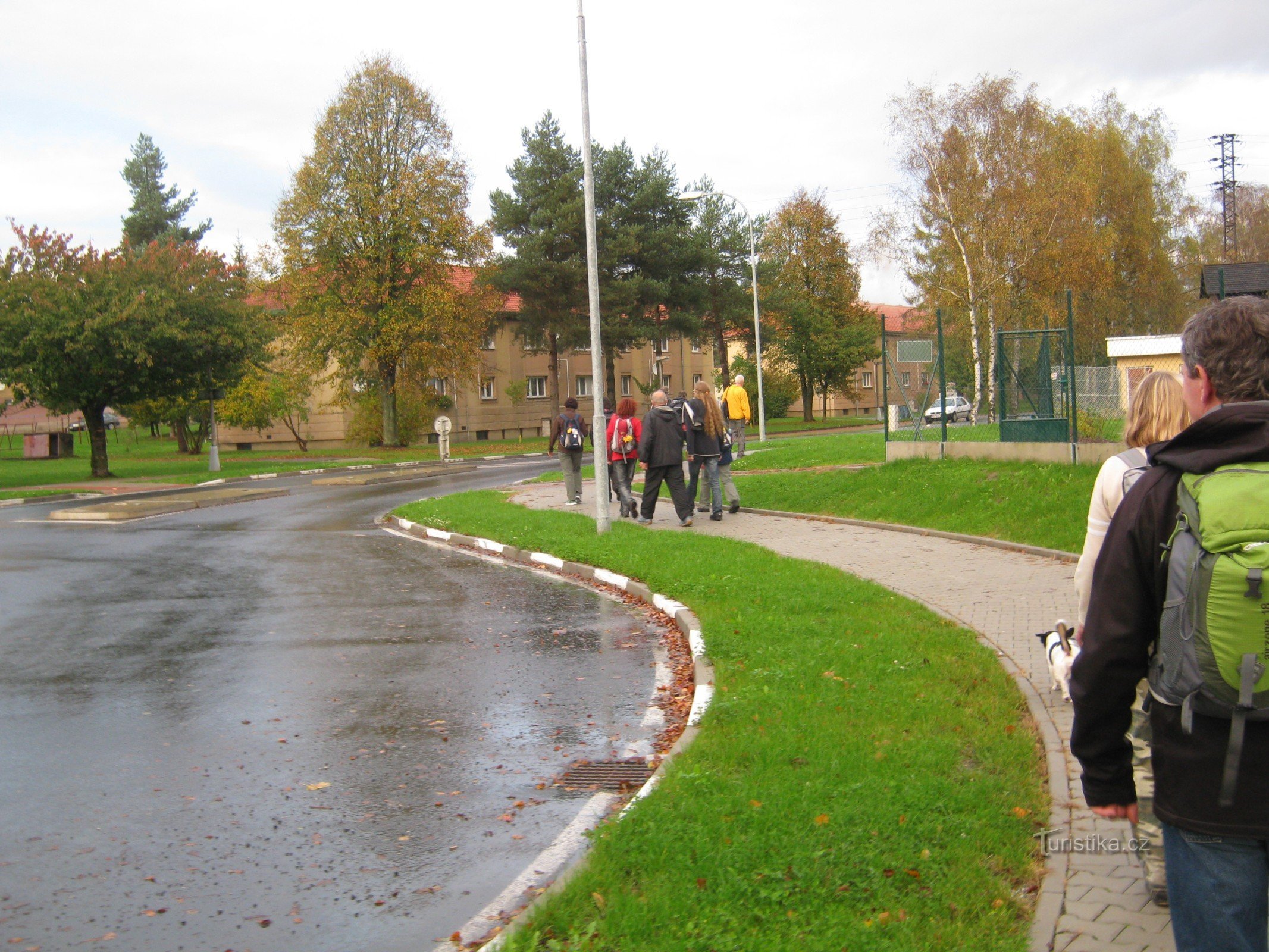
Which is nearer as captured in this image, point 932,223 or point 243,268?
point 243,268

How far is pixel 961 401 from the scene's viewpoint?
819 inches

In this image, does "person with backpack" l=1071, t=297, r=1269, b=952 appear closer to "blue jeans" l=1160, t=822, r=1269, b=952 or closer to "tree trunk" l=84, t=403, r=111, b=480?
"blue jeans" l=1160, t=822, r=1269, b=952

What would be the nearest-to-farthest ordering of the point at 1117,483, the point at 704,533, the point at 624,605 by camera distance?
the point at 1117,483, the point at 624,605, the point at 704,533

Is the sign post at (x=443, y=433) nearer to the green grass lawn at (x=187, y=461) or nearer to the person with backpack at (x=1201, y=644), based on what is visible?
the green grass lawn at (x=187, y=461)

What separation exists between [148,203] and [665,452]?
6228cm

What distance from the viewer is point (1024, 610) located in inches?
→ 333

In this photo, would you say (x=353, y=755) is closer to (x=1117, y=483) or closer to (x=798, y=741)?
(x=798, y=741)

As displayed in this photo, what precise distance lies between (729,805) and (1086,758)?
2.17 metres

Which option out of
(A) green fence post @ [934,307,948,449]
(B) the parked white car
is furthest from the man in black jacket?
(B) the parked white car

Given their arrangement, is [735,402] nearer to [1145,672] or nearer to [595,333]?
[595,333]

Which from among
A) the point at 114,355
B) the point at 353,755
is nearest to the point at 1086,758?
the point at 353,755

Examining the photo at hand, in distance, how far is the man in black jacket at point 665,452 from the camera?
1490 centimetres

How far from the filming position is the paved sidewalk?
3.47 metres

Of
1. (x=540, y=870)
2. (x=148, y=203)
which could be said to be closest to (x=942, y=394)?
(x=540, y=870)
